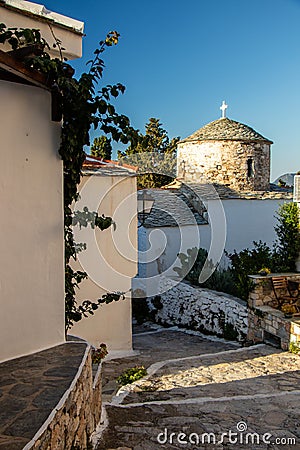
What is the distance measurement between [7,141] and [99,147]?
23.1 meters

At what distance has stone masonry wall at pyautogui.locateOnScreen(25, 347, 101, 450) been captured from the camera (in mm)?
2855

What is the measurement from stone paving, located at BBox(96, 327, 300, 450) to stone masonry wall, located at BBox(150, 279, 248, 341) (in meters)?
1.34

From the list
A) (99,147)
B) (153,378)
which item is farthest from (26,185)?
(99,147)

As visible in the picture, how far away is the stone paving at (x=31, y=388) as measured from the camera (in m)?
2.81

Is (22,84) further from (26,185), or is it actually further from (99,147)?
(99,147)

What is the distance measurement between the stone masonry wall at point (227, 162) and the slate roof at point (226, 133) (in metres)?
0.19

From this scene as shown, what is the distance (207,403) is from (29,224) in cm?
310

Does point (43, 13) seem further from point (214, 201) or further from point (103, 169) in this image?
point (214, 201)

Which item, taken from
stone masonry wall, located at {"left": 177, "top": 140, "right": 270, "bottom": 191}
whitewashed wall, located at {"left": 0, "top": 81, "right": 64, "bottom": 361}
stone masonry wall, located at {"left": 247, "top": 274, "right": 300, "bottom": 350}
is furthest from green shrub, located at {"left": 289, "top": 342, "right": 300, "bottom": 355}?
stone masonry wall, located at {"left": 177, "top": 140, "right": 270, "bottom": 191}

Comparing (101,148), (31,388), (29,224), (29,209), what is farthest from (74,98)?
(101,148)

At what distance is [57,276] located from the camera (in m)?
4.93

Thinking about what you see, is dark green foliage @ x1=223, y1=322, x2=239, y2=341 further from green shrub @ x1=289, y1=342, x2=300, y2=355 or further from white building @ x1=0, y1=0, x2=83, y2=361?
white building @ x1=0, y1=0, x2=83, y2=361

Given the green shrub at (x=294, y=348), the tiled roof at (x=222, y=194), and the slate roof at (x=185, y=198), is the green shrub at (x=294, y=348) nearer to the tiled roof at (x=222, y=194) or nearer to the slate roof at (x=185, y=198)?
the slate roof at (x=185, y=198)

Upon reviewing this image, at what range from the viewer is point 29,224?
461 cm
